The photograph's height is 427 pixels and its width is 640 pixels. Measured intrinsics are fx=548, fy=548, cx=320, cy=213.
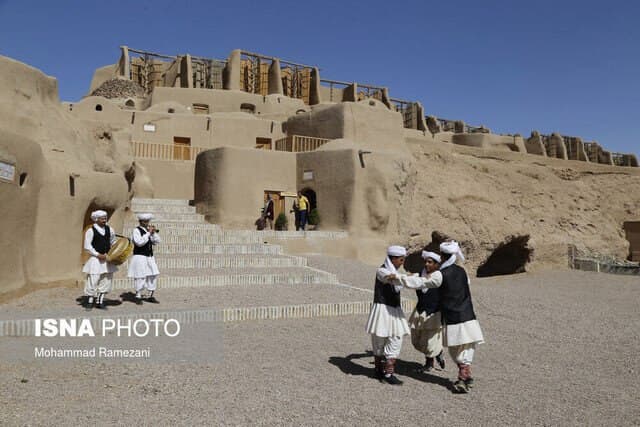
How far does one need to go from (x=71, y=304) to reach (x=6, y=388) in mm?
3563

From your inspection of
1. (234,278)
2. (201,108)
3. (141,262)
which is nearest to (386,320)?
(141,262)

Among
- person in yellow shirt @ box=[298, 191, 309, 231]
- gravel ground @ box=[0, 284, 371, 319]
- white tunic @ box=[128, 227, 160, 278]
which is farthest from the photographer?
person in yellow shirt @ box=[298, 191, 309, 231]

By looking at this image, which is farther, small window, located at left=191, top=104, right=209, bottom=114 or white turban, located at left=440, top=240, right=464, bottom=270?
small window, located at left=191, top=104, right=209, bottom=114

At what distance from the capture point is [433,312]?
5.25 m

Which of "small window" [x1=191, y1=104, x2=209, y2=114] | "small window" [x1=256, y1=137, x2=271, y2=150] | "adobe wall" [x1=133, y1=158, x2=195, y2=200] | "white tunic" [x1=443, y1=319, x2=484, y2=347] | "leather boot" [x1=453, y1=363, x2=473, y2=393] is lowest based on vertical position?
"leather boot" [x1=453, y1=363, x2=473, y2=393]

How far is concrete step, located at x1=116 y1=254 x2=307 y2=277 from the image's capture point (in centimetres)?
1117

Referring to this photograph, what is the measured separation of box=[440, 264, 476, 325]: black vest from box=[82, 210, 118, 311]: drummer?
14.9ft

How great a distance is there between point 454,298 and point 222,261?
24.8ft

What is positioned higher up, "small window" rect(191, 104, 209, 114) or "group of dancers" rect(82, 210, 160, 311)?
"small window" rect(191, 104, 209, 114)

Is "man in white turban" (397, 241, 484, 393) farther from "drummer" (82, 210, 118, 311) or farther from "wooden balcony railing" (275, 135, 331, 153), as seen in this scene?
"wooden balcony railing" (275, 135, 331, 153)

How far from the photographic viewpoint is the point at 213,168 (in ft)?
55.5

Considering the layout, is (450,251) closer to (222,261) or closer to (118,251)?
(118,251)

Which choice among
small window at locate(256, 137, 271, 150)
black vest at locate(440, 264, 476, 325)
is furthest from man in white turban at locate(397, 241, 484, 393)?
small window at locate(256, 137, 271, 150)

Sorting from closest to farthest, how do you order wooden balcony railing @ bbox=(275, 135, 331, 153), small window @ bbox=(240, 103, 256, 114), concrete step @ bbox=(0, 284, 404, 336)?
concrete step @ bbox=(0, 284, 404, 336)
wooden balcony railing @ bbox=(275, 135, 331, 153)
small window @ bbox=(240, 103, 256, 114)
